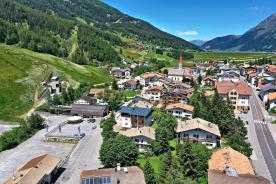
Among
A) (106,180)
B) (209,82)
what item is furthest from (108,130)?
(209,82)

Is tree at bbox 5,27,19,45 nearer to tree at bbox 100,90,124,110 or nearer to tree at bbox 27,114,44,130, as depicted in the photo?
tree at bbox 100,90,124,110

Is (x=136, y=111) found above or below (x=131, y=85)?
below

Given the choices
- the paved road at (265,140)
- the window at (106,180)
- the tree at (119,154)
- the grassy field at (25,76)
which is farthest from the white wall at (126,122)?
the window at (106,180)

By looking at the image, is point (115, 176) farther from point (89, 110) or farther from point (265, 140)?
point (89, 110)

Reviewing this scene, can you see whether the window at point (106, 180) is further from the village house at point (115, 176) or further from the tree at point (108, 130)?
the tree at point (108, 130)

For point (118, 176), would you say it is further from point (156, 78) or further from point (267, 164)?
point (156, 78)
